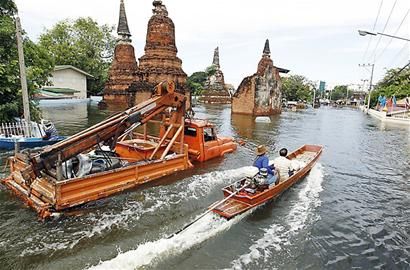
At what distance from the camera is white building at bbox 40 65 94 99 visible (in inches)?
1679

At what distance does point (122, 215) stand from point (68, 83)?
4546 cm

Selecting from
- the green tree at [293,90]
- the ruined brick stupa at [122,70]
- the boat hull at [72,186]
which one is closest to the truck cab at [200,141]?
the boat hull at [72,186]

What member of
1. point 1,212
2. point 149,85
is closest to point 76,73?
point 149,85

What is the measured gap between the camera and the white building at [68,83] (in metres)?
42.7

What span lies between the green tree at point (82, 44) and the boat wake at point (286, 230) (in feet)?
154

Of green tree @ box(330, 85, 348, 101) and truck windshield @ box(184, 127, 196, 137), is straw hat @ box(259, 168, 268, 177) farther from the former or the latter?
green tree @ box(330, 85, 348, 101)

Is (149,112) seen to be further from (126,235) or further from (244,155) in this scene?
(244,155)

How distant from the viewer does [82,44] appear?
48.8m

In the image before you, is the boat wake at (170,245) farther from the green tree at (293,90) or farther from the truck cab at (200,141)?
the green tree at (293,90)

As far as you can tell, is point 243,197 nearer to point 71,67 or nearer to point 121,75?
point 121,75

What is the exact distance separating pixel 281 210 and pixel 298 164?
8.58 ft

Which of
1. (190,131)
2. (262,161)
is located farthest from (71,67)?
(262,161)

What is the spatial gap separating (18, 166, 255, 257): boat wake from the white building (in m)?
38.9

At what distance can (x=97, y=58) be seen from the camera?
171ft
